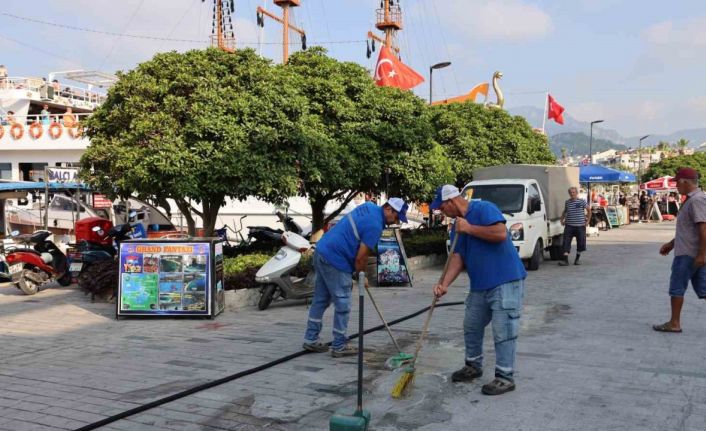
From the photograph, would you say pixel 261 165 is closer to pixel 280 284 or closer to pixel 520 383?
pixel 280 284

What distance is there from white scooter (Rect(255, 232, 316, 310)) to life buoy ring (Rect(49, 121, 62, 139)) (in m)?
23.9

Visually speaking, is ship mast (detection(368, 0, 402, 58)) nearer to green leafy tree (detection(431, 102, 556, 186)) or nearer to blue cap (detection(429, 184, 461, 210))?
green leafy tree (detection(431, 102, 556, 186))

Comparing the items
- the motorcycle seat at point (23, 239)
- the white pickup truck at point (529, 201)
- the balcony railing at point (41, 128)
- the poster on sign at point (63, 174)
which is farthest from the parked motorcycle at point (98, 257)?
the balcony railing at point (41, 128)

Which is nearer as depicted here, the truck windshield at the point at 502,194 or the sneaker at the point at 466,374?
the sneaker at the point at 466,374

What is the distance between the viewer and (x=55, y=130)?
29031 millimetres

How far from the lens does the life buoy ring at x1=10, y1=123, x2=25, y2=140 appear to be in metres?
30.1

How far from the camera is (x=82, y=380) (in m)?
5.43

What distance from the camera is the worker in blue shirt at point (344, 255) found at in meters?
5.95

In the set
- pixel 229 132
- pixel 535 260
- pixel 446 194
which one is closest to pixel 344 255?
pixel 446 194

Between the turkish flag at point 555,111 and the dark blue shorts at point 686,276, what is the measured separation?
101 ft

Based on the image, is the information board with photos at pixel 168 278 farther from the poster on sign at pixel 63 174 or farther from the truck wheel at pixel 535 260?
the poster on sign at pixel 63 174

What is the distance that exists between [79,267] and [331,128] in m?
5.34

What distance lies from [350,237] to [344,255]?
0.62 ft

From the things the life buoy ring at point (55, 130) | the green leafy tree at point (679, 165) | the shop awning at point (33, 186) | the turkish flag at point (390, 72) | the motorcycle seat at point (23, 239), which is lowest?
the motorcycle seat at point (23, 239)
